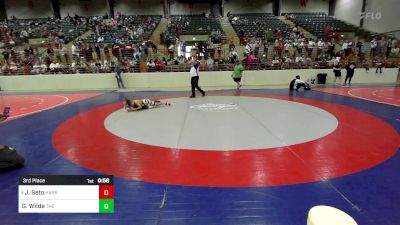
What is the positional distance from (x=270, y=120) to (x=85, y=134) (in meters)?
4.66

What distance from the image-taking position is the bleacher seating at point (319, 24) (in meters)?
23.5

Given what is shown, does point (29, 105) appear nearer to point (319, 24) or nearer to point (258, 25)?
point (258, 25)

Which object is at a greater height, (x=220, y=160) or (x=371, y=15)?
(x=371, y=15)

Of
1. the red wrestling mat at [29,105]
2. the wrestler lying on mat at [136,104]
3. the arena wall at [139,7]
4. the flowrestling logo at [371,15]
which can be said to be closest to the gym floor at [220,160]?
the wrestler lying on mat at [136,104]

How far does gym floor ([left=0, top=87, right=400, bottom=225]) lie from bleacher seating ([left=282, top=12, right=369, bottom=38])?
16981mm

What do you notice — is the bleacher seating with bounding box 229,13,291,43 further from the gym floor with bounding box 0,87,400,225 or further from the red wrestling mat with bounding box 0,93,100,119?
the red wrestling mat with bounding box 0,93,100,119

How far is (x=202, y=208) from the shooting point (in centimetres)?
325

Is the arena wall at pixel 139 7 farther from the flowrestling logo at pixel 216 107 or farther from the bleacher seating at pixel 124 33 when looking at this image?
the flowrestling logo at pixel 216 107

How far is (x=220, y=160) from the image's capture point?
461 cm

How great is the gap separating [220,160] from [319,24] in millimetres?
24709
